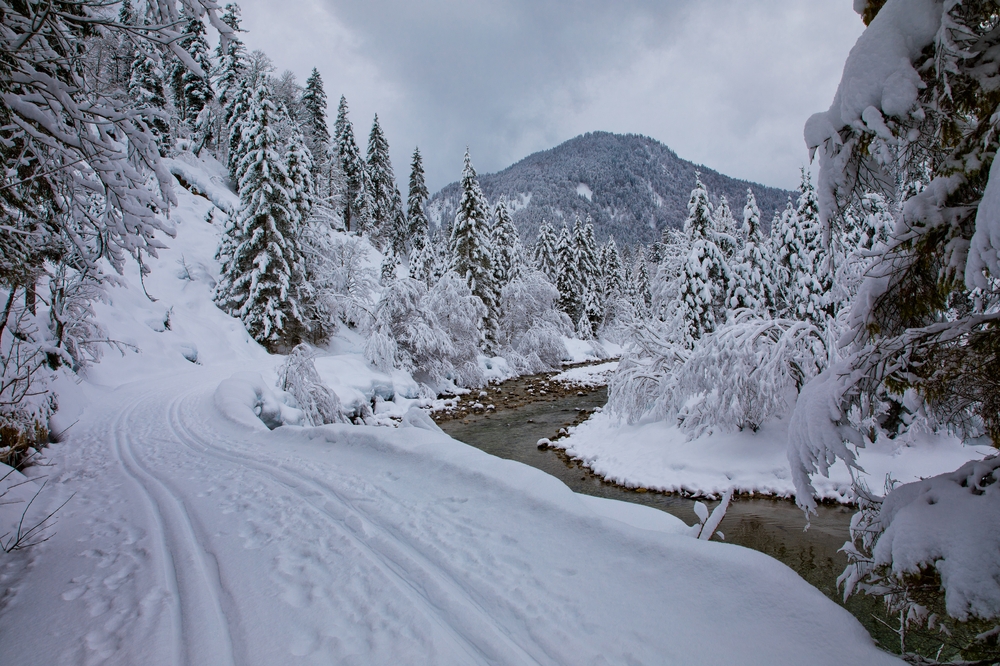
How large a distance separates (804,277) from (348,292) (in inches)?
849

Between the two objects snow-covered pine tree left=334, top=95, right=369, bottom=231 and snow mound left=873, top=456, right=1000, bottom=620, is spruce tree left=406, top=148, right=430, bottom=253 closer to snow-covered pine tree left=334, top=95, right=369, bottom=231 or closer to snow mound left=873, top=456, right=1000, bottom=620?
snow-covered pine tree left=334, top=95, right=369, bottom=231

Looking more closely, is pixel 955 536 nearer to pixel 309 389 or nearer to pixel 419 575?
pixel 419 575

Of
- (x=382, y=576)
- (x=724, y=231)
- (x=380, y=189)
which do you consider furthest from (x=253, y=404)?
(x=380, y=189)

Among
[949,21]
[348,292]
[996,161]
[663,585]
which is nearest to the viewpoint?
[996,161]

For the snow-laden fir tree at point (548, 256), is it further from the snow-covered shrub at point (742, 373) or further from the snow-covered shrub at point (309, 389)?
the snow-covered shrub at point (309, 389)

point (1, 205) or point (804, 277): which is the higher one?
point (804, 277)

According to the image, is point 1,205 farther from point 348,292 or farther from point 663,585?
point 348,292

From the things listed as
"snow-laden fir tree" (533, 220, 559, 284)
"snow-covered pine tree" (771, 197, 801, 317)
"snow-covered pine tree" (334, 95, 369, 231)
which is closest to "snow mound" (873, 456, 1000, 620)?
"snow-covered pine tree" (771, 197, 801, 317)

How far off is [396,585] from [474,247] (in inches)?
906

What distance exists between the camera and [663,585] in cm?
A: 316

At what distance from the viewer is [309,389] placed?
12.8m

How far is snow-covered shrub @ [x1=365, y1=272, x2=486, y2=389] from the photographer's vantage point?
1942 centimetres

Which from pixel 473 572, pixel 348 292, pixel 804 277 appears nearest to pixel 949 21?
pixel 473 572

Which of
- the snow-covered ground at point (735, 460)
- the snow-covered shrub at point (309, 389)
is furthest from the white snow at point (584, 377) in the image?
the snow-covered shrub at point (309, 389)
